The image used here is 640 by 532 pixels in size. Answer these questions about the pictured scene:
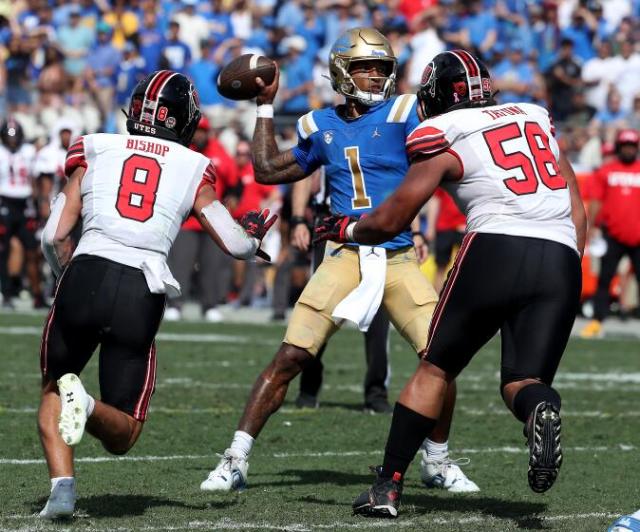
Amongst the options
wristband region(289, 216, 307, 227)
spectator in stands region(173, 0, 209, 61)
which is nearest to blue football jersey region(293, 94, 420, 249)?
wristband region(289, 216, 307, 227)

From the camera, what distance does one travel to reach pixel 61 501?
5.07 m

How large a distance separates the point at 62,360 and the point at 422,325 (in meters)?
1.85

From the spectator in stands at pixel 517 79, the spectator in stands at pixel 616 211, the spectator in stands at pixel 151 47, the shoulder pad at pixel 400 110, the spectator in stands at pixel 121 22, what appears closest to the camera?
the shoulder pad at pixel 400 110

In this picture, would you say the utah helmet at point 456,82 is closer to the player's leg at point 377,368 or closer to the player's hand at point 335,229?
the player's hand at point 335,229

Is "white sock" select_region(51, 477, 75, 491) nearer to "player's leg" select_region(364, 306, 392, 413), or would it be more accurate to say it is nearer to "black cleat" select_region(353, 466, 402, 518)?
"black cleat" select_region(353, 466, 402, 518)

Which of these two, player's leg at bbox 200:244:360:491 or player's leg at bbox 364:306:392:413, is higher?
player's leg at bbox 200:244:360:491

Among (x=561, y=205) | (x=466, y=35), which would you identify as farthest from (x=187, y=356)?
(x=466, y=35)

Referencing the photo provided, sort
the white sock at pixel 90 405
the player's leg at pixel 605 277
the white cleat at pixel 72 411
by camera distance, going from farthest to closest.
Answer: the player's leg at pixel 605 277, the white sock at pixel 90 405, the white cleat at pixel 72 411

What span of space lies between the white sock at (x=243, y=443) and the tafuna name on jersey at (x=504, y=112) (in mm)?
1837

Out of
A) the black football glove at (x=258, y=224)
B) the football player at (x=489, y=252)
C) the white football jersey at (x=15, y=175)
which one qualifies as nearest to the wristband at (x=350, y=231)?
the football player at (x=489, y=252)

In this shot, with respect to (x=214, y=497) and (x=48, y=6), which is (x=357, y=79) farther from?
(x=48, y=6)

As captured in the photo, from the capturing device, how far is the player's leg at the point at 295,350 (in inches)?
246

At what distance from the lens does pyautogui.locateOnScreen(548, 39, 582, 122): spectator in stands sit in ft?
63.4

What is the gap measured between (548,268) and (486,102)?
71 cm
